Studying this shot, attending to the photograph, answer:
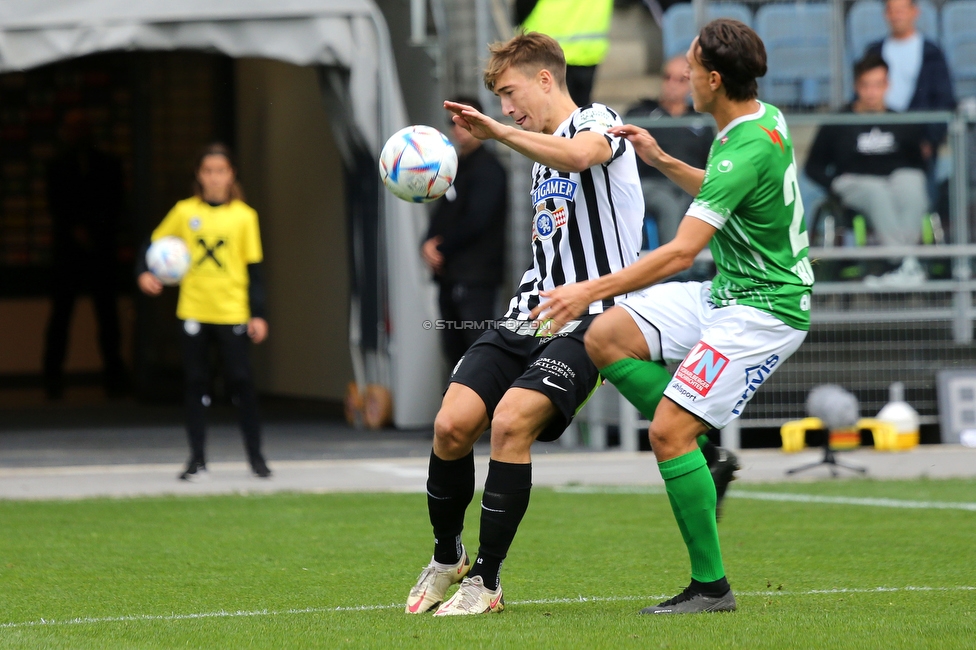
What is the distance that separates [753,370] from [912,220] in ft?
23.5

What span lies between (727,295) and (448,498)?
126cm

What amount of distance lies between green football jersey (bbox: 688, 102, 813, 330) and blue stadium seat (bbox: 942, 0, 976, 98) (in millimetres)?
9218

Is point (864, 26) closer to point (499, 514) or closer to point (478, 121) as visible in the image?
point (478, 121)

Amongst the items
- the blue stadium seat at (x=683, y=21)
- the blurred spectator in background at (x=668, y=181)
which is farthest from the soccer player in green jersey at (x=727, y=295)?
the blue stadium seat at (x=683, y=21)

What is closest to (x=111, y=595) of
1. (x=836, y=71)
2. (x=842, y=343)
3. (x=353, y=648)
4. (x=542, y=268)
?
(x=353, y=648)

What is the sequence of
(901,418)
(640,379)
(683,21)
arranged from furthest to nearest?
(683,21) < (901,418) < (640,379)

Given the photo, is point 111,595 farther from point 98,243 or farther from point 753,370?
point 98,243

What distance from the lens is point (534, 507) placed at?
8.70 metres

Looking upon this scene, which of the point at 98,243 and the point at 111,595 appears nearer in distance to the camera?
the point at 111,595

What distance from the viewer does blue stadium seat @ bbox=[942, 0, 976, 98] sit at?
540 inches

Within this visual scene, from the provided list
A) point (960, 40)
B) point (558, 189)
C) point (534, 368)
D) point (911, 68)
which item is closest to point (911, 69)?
point (911, 68)

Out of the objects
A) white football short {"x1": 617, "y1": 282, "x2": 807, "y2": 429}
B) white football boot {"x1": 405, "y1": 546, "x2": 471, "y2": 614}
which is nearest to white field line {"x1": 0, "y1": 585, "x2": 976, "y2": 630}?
white football boot {"x1": 405, "y1": 546, "x2": 471, "y2": 614}

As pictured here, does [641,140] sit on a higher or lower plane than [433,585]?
higher

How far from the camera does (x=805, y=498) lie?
29.6 feet
